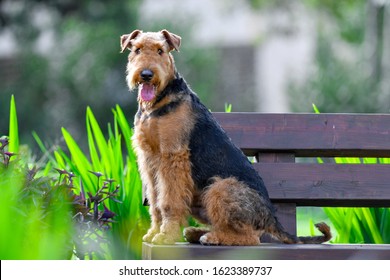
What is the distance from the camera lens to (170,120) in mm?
4121

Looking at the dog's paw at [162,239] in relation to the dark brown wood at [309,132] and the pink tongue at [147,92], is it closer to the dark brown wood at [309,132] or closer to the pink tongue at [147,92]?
the pink tongue at [147,92]

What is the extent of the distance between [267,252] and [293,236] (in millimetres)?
437

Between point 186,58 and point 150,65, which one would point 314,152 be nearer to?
point 150,65

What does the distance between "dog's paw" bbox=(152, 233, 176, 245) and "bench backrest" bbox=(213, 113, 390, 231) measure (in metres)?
0.84

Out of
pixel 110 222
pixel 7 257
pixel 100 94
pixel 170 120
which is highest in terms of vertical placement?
pixel 100 94

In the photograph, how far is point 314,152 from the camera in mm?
4797

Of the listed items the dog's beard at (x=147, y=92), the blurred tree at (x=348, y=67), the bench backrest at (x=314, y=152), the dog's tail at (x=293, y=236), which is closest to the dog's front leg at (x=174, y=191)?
the dog's beard at (x=147, y=92)

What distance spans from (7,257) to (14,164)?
0.75m

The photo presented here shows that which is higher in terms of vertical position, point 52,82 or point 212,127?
point 52,82

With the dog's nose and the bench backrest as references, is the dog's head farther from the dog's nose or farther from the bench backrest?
the bench backrest

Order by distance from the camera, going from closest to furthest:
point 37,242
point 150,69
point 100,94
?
point 37,242 < point 150,69 < point 100,94

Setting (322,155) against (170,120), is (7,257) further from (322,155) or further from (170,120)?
(322,155)

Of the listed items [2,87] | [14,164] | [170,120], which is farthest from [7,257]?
[2,87]

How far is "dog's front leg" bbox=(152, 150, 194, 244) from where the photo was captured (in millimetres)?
4059
